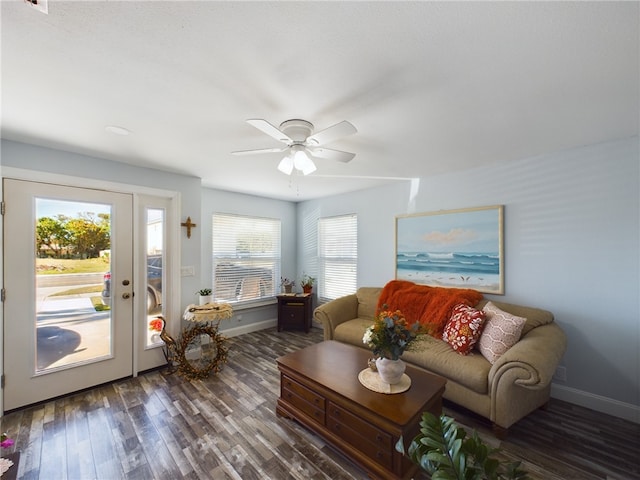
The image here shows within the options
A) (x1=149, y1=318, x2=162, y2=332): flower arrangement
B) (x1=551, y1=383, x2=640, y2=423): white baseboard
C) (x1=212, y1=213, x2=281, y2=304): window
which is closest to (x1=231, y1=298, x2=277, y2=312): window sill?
(x1=212, y1=213, x2=281, y2=304): window

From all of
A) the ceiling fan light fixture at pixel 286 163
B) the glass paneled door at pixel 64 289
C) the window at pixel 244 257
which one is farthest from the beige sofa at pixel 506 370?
the glass paneled door at pixel 64 289

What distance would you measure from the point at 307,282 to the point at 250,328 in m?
1.28

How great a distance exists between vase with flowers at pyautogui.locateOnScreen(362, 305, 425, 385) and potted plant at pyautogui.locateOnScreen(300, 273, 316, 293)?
9.57ft

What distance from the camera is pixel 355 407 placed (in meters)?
1.74

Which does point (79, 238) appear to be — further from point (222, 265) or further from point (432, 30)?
point (432, 30)

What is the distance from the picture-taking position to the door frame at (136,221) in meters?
2.28

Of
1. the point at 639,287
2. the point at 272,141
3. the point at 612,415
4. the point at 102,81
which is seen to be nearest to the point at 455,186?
the point at 639,287

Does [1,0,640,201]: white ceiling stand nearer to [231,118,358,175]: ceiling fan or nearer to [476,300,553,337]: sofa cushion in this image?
[231,118,358,175]: ceiling fan

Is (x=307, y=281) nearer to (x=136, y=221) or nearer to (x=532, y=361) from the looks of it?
(x=136, y=221)

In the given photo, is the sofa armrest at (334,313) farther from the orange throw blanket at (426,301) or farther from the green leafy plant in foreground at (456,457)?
the green leafy plant in foreground at (456,457)

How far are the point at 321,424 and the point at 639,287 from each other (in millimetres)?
2847

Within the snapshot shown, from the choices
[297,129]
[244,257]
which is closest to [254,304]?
[244,257]

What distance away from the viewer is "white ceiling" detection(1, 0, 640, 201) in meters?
1.08

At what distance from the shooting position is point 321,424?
198cm
